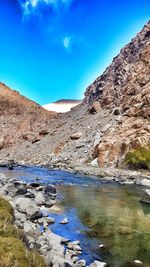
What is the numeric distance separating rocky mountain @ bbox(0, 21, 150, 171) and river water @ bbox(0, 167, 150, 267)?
1455 inches

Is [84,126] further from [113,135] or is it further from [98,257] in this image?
[98,257]

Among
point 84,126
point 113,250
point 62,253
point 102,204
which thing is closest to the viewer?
point 62,253

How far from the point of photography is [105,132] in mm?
92875

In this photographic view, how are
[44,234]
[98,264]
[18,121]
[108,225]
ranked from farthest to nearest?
1. [18,121]
2. [108,225]
3. [44,234]
4. [98,264]

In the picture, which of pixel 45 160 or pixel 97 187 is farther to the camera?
pixel 45 160

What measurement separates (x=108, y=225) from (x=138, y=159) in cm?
4420

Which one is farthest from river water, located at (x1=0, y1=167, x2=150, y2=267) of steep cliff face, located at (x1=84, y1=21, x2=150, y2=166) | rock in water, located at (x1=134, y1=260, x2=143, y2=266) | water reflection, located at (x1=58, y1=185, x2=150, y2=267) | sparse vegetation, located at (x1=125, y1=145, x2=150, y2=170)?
steep cliff face, located at (x1=84, y1=21, x2=150, y2=166)

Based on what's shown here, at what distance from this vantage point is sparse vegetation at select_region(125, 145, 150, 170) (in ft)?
223

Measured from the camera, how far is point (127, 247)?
66.1ft

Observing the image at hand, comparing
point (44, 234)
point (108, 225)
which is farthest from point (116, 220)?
point (44, 234)

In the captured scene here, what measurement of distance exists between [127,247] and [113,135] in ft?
213

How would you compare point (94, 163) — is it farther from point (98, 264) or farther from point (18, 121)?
point (18, 121)

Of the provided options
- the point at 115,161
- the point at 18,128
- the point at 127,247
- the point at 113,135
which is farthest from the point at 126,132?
the point at 18,128

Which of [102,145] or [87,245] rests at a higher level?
[102,145]
